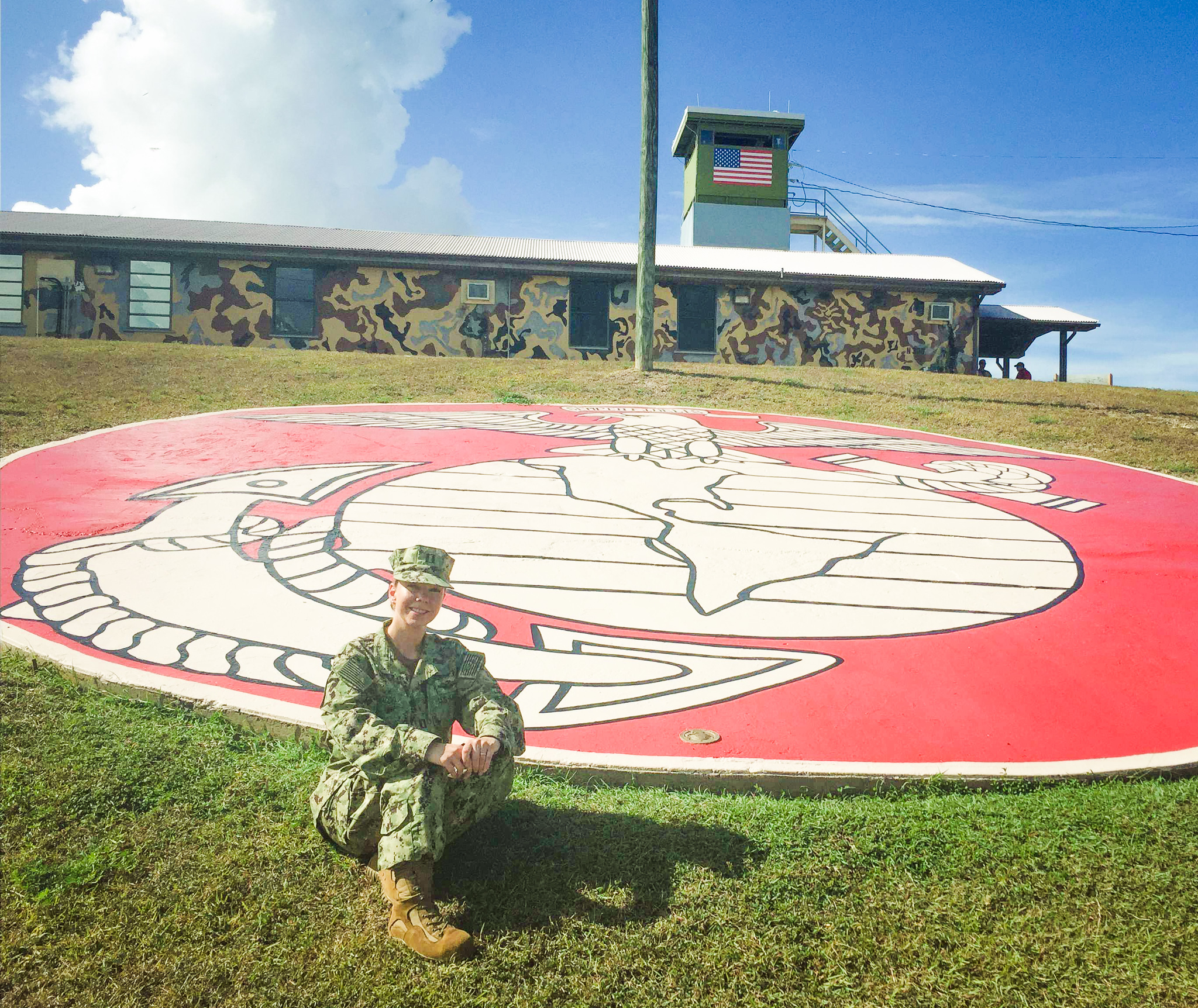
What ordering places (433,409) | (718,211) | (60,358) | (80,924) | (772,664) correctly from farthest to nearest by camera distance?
(718,211)
(60,358)
(433,409)
(772,664)
(80,924)

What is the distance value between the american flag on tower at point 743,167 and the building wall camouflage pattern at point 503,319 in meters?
7.75

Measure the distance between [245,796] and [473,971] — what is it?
134 centimetres

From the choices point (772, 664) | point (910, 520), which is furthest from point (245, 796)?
point (910, 520)

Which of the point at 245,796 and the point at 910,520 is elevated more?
the point at 910,520

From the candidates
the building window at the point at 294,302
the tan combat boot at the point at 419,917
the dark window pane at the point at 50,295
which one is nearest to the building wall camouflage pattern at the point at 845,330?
the building window at the point at 294,302

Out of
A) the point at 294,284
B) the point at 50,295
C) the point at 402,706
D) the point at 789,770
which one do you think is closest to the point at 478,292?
the point at 294,284

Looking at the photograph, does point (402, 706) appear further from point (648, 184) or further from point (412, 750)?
point (648, 184)

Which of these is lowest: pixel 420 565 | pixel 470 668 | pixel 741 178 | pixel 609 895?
pixel 609 895

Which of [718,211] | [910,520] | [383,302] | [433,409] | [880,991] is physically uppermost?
[718,211]

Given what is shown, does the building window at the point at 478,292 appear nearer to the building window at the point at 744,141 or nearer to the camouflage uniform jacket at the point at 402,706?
the building window at the point at 744,141

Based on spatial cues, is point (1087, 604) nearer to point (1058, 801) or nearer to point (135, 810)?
point (1058, 801)

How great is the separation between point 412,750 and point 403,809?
185mm

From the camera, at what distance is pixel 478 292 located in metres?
20.6

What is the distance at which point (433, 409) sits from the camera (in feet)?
36.9
